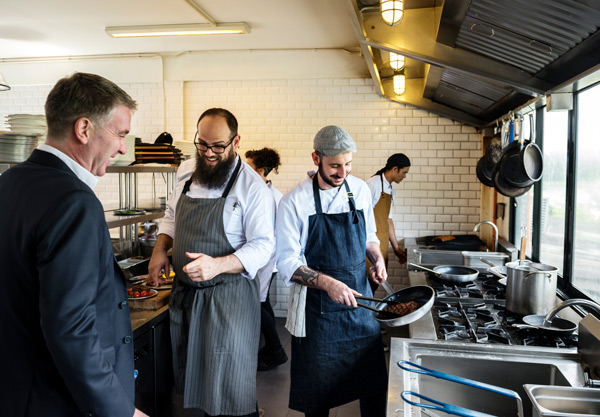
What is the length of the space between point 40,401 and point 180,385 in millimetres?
1284

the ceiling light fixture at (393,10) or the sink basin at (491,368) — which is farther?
the ceiling light fixture at (393,10)

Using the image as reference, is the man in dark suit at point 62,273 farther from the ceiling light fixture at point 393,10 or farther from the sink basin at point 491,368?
the ceiling light fixture at point 393,10

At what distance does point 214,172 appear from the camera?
97.7 inches

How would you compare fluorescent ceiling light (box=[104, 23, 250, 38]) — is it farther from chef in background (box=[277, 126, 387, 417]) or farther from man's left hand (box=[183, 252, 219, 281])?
man's left hand (box=[183, 252, 219, 281])

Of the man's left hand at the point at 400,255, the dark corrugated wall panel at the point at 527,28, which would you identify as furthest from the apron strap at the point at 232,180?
the man's left hand at the point at 400,255

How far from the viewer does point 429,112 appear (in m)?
5.79

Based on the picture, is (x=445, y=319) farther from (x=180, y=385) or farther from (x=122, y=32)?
→ (x=122, y=32)

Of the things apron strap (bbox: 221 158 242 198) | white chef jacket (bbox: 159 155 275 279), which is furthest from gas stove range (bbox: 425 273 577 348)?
apron strap (bbox: 221 158 242 198)

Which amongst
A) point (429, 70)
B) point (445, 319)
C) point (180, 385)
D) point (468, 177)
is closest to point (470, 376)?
point (445, 319)

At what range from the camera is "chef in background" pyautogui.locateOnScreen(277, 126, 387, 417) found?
2455mm

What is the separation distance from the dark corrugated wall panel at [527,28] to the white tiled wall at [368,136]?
2868 mm

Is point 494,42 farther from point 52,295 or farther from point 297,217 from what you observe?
point 52,295

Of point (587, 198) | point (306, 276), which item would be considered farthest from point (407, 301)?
point (587, 198)

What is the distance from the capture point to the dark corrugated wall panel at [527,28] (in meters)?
2.03
